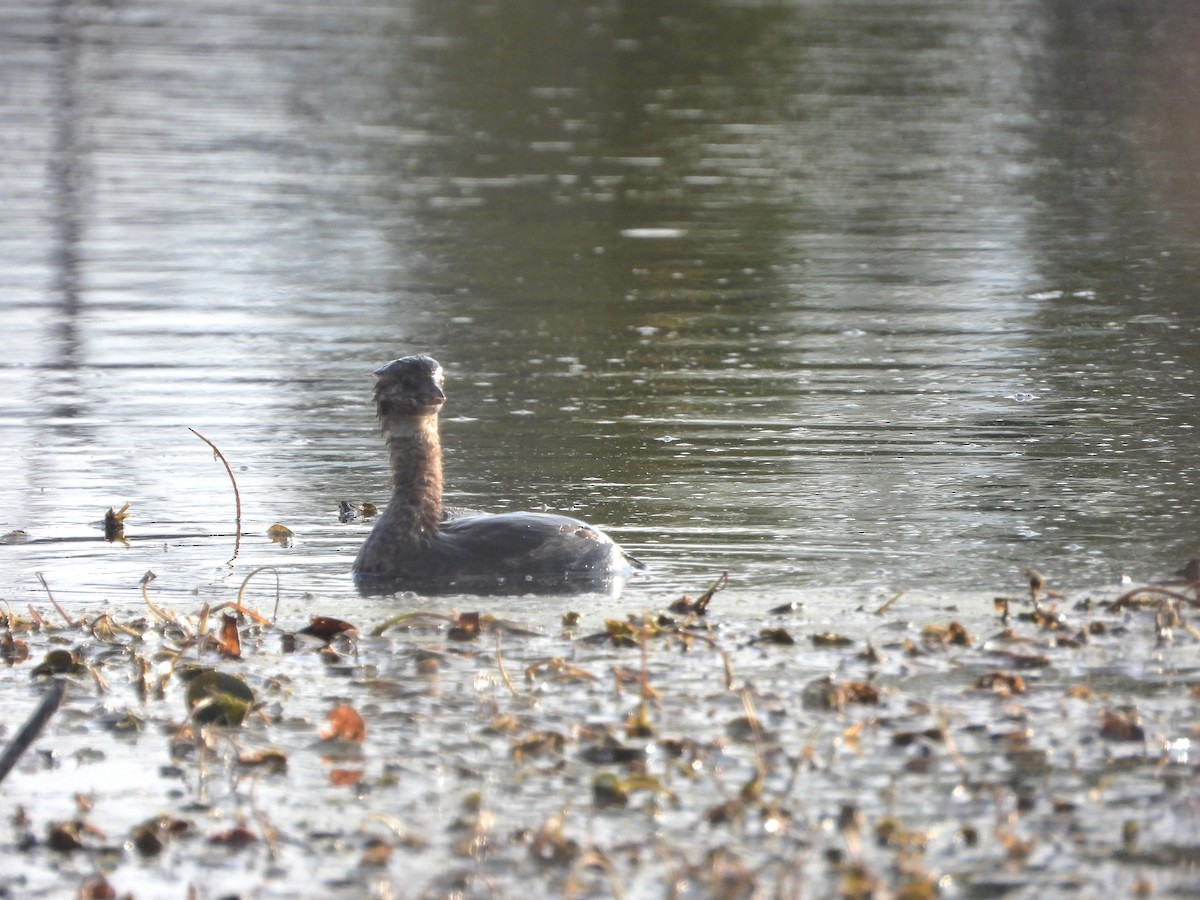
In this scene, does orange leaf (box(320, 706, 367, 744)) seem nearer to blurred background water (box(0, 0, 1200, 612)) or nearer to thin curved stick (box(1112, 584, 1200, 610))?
blurred background water (box(0, 0, 1200, 612))

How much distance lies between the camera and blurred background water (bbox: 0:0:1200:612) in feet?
36.1

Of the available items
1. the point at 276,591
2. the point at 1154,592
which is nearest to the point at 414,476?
the point at 276,591

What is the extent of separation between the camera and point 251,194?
25.1 m

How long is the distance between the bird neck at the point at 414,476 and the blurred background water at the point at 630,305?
0.51 m

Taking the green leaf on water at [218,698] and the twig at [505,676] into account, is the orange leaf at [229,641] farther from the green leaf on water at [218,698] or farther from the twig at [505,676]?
the twig at [505,676]

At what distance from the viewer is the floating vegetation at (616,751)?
5.87 meters

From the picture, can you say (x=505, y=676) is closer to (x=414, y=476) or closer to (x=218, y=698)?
(x=218, y=698)

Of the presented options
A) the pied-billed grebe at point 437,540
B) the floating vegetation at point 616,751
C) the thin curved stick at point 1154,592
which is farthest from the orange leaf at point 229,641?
the thin curved stick at point 1154,592

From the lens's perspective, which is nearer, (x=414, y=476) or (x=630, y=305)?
(x=414, y=476)

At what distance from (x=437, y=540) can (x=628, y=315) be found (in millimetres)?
8463

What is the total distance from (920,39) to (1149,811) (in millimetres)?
40549

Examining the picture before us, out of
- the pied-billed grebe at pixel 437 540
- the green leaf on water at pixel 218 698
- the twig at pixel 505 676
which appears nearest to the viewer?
the green leaf on water at pixel 218 698

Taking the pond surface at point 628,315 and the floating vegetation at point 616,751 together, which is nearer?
the floating vegetation at point 616,751

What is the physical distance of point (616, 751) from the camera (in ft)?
22.0
